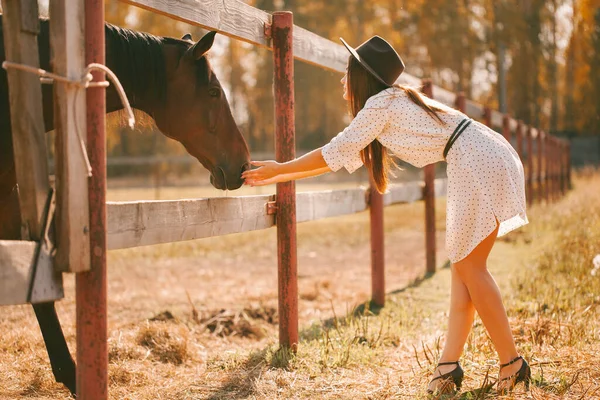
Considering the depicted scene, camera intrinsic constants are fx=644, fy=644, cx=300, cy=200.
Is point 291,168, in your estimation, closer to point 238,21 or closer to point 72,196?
point 238,21

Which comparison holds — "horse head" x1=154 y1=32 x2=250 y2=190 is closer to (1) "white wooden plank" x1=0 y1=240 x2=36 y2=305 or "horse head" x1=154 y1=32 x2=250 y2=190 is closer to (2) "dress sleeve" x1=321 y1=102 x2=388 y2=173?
(2) "dress sleeve" x1=321 y1=102 x2=388 y2=173

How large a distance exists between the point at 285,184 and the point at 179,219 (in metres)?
0.95

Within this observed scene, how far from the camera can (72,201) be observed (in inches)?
77.9

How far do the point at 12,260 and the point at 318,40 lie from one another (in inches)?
109

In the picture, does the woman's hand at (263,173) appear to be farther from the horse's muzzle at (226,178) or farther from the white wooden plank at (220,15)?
the white wooden plank at (220,15)

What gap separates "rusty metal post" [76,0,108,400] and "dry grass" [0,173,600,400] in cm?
80

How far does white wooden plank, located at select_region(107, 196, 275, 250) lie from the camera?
7.50 ft

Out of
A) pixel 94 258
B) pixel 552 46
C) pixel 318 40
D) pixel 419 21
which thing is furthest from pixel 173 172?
pixel 94 258

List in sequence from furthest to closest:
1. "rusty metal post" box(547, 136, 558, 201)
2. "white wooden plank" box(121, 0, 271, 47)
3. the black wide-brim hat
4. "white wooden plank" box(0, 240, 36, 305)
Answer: "rusty metal post" box(547, 136, 558, 201)
the black wide-brim hat
"white wooden plank" box(121, 0, 271, 47)
"white wooden plank" box(0, 240, 36, 305)

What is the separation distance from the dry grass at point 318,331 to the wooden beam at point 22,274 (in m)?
1.03

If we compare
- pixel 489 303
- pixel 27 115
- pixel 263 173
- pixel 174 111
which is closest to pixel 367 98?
pixel 263 173

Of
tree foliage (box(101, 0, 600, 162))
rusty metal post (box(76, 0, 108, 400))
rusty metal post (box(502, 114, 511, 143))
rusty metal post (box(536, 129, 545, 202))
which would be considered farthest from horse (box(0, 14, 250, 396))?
tree foliage (box(101, 0, 600, 162))

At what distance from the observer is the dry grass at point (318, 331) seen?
2.90 meters

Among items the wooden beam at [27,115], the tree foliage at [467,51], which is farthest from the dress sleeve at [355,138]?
the tree foliage at [467,51]
